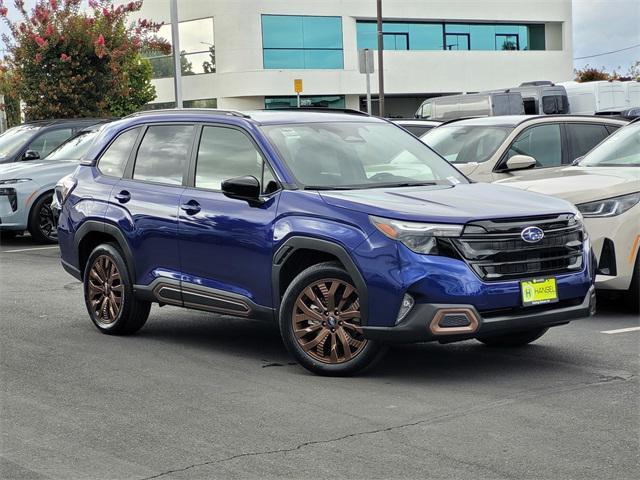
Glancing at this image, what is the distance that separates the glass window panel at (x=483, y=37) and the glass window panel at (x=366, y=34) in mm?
5748

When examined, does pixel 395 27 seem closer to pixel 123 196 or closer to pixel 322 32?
pixel 322 32

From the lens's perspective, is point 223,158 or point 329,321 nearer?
point 329,321

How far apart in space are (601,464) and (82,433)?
264 centimetres

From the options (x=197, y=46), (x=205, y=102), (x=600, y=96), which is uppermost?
(x=197, y=46)

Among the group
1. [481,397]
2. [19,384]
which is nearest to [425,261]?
[481,397]

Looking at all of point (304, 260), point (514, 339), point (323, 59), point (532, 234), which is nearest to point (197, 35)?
point (323, 59)

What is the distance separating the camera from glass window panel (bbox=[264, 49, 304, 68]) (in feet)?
152

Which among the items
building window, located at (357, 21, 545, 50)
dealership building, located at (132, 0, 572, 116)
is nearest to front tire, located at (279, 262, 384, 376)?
dealership building, located at (132, 0, 572, 116)

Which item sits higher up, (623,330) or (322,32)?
(322,32)

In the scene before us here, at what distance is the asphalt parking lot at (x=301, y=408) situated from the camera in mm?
5379

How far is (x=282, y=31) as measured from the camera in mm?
46875

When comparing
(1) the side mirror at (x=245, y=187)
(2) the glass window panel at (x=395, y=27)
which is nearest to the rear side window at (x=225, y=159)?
(1) the side mirror at (x=245, y=187)

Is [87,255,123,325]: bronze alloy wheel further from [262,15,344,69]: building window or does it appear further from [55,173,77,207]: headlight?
[262,15,344,69]: building window

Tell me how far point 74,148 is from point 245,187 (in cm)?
979
